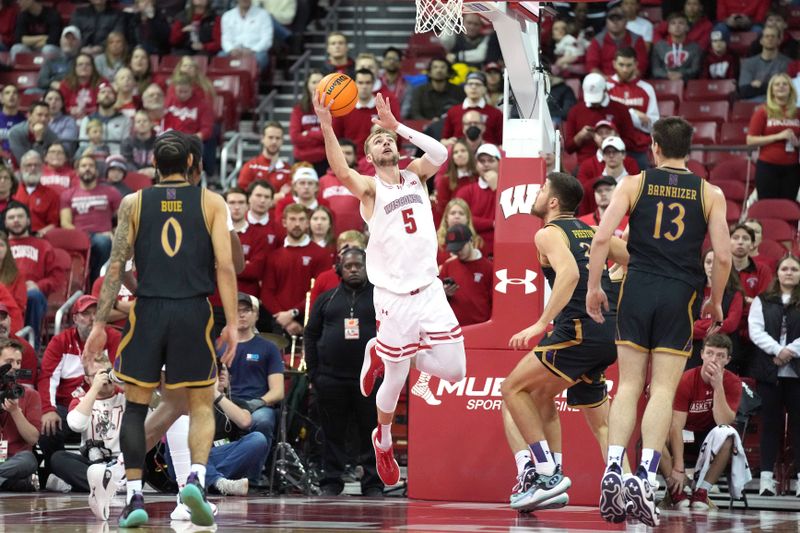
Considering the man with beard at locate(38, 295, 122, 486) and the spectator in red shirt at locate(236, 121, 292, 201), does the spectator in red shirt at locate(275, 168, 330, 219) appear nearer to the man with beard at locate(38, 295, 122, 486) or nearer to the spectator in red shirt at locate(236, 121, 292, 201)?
the spectator in red shirt at locate(236, 121, 292, 201)

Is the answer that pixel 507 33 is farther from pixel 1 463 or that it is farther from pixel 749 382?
pixel 1 463

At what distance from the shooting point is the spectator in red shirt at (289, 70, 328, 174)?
16.4 m

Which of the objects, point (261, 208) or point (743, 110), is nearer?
point (261, 208)

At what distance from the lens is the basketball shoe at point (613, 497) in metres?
7.79

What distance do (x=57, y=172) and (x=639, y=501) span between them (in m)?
10.9

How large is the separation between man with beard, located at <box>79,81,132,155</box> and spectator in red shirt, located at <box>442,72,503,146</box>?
4.67 meters

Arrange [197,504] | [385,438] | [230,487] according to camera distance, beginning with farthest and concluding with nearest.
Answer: [230,487] < [385,438] < [197,504]

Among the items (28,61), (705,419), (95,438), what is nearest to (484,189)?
(705,419)

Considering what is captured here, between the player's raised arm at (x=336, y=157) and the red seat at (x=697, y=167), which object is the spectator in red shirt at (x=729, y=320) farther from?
the player's raised arm at (x=336, y=157)

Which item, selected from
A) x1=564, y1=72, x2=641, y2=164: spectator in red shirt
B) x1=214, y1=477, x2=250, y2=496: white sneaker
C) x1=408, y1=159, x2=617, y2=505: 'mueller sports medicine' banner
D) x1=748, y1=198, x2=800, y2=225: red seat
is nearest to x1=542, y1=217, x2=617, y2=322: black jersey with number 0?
x1=408, y1=159, x2=617, y2=505: 'mueller sports medicine' banner

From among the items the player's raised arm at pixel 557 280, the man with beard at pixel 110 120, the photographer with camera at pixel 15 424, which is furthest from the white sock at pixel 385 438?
the man with beard at pixel 110 120

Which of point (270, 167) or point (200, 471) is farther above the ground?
point (270, 167)

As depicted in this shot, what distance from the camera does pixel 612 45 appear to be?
1814 centimetres

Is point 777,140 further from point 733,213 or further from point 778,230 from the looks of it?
point 778,230
